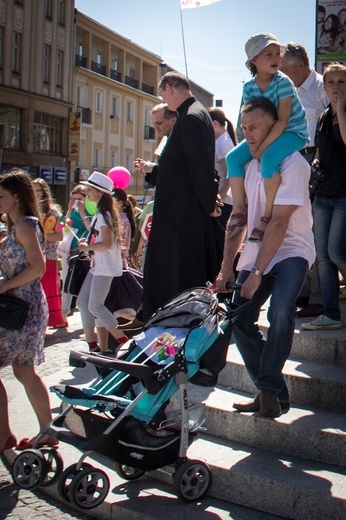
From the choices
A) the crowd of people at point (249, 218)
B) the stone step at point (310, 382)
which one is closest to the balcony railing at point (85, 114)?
the crowd of people at point (249, 218)

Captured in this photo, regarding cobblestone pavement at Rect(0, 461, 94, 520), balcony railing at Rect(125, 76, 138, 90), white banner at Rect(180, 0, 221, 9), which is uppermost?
balcony railing at Rect(125, 76, 138, 90)

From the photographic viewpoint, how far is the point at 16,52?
132ft

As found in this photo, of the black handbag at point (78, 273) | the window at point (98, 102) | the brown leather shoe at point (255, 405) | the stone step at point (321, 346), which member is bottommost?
the brown leather shoe at point (255, 405)

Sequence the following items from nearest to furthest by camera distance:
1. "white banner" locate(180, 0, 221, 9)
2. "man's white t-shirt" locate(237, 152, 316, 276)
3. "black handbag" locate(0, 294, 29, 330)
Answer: "man's white t-shirt" locate(237, 152, 316, 276)
"black handbag" locate(0, 294, 29, 330)
"white banner" locate(180, 0, 221, 9)

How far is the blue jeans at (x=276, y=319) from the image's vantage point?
14.1ft

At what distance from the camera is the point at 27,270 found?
16.4 ft

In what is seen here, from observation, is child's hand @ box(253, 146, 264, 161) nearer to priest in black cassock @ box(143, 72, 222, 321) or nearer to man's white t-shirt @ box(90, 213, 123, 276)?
priest in black cassock @ box(143, 72, 222, 321)

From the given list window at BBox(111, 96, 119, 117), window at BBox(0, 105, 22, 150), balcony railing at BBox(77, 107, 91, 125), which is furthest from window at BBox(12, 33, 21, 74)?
window at BBox(111, 96, 119, 117)

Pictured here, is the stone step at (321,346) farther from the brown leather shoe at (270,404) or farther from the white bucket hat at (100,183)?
the white bucket hat at (100,183)

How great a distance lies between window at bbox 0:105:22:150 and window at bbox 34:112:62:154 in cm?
160

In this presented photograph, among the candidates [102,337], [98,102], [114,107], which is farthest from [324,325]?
[114,107]

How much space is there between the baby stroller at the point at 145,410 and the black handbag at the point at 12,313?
0.87 metres

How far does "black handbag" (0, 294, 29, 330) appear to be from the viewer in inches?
192

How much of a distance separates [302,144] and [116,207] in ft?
11.3
